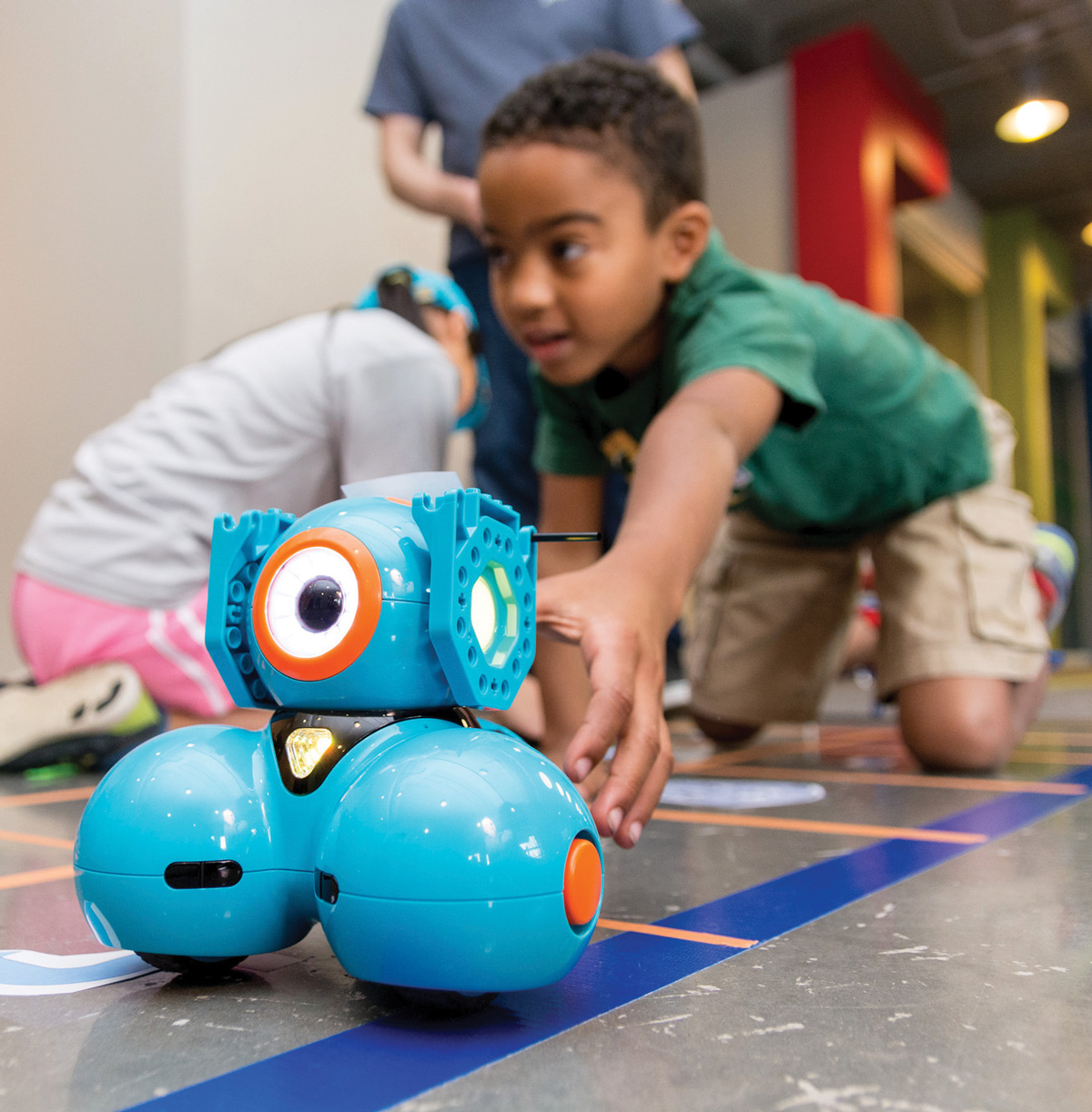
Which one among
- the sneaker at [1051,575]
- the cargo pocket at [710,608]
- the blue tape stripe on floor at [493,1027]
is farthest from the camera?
the sneaker at [1051,575]

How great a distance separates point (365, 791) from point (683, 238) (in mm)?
903


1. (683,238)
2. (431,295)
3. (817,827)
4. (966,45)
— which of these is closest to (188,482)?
(431,295)

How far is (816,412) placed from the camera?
1104 millimetres

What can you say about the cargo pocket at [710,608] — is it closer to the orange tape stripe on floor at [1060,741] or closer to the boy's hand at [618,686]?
the orange tape stripe on floor at [1060,741]

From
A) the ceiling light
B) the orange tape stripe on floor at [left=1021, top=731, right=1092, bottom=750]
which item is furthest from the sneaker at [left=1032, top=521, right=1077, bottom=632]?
the ceiling light

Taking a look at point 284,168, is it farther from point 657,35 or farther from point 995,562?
point 995,562

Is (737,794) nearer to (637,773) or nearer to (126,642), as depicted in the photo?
(637,773)

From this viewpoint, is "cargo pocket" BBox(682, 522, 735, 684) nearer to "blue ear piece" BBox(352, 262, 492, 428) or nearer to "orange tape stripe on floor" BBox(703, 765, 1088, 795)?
"orange tape stripe on floor" BBox(703, 765, 1088, 795)

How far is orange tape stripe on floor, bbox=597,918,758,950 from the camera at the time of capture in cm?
56

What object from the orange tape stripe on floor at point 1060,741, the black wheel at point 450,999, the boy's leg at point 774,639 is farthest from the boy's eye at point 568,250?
the orange tape stripe on floor at point 1060,741

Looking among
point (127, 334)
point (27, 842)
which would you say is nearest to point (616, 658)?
point (27, 842)

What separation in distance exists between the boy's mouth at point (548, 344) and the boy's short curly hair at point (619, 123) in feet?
0.52

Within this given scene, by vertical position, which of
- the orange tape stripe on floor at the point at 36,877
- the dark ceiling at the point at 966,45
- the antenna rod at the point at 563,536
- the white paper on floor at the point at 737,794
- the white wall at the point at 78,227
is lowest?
the white paper on floor at the point at 737,794

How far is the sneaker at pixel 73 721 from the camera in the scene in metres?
1.35
